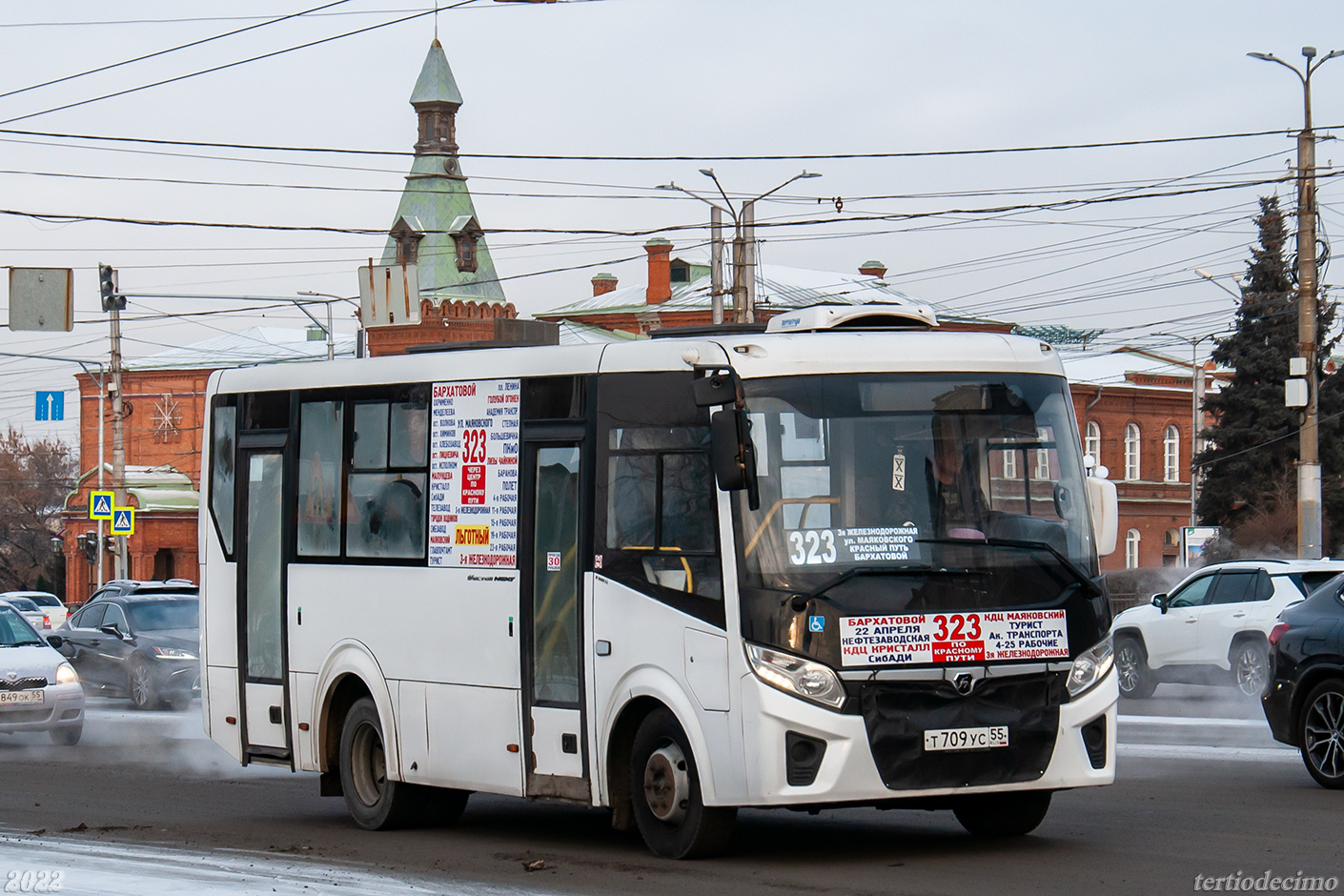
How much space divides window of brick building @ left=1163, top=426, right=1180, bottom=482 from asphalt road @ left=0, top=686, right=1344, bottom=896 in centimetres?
7037

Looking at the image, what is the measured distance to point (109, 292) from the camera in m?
39.8

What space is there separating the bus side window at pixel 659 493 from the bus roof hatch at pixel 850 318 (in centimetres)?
82

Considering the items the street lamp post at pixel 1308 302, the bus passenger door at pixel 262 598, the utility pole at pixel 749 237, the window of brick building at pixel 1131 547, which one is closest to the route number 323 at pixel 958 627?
the bus passenger door at pixel 262 598

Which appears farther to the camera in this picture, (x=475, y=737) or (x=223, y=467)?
(x=223, y=467)

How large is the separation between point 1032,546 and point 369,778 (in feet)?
15.7

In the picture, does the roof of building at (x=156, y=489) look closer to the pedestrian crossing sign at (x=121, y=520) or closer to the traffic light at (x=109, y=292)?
the pedestrian crossing sign at (x=121, y=520)

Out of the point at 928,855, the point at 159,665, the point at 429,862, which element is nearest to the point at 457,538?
the point at 429,862

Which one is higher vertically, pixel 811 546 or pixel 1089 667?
pixel 811 546

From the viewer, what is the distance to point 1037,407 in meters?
9.97

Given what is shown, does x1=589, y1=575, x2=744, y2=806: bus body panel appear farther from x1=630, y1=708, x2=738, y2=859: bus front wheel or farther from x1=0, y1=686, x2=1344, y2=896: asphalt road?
x1=0, y1=686, x2=1344, y2=896: asphalt road

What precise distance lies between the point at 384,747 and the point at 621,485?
2705 mm

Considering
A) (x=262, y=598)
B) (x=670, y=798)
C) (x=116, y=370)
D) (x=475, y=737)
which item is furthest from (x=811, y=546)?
(x=116, y=370)

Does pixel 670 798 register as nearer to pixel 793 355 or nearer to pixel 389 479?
pixel 793 355

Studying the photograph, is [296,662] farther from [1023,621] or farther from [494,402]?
[1023,621]
